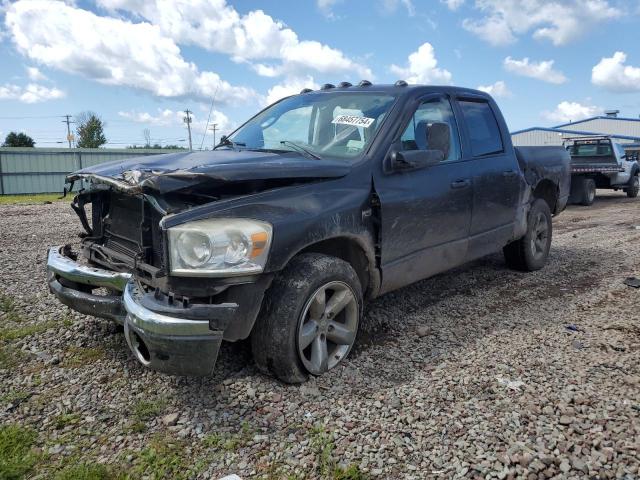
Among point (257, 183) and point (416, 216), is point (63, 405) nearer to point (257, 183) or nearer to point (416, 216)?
point (257, 183)

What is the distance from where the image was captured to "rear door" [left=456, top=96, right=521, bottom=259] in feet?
14.6

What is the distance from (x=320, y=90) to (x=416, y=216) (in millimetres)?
1568

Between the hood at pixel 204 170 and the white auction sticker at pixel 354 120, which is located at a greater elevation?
the white auction sticker at pixel 354 120

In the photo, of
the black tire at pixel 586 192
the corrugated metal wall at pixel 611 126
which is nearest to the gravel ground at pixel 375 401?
the black tire at pixel 586 192

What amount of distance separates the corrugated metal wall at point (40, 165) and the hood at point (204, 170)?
20.6 meters

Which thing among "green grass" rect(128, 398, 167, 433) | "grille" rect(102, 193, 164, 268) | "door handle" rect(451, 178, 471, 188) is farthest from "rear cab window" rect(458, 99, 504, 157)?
"green grass" rect(128, 398, 167, 433)

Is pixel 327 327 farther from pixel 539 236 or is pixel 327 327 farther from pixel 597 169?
pixel 597 169

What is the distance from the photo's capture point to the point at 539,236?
593 cm

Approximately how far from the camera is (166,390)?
3.07 m

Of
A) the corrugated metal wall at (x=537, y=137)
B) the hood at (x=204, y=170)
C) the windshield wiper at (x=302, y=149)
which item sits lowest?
the hood at (x=204, y=170)

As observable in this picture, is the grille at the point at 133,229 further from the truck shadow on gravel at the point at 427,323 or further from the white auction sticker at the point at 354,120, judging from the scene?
the white auction sticker at the point at 354,120

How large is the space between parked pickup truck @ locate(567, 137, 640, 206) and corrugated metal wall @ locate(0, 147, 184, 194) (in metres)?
17.4

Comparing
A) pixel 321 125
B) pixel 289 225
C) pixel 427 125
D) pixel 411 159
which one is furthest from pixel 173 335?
pixel 427 125

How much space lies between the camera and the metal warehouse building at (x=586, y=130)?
4550cm
